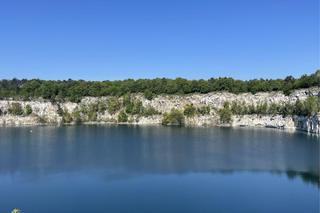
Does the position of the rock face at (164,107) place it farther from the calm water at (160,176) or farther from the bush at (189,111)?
the calm water at (160,176)

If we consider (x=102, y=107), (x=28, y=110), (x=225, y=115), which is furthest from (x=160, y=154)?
(x=28, y=110)

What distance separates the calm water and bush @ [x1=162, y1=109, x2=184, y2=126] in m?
41.0

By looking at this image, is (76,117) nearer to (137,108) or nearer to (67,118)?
(67,118)

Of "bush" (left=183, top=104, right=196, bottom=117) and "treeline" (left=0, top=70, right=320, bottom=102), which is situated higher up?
"treeline" (left=0, top=70, right=320, bottom=102)

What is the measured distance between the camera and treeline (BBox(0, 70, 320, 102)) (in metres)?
112

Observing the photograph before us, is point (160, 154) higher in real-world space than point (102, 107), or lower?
lower

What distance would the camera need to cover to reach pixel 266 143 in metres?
63.7

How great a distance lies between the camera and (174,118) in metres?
106

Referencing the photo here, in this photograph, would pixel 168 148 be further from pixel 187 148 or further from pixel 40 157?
pixel 40 157

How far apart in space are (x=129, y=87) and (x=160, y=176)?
80.0 meters

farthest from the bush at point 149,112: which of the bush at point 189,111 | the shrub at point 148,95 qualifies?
the bush at point 189,111

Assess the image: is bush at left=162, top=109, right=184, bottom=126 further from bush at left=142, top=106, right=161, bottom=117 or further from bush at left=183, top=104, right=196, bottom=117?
bush at left=142, top=106, right=161, bottom=117

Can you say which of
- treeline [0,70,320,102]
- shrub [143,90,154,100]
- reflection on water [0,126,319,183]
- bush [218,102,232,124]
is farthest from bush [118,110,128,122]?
reflection on water [0,126,319,183]

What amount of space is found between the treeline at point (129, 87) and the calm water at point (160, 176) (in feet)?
156
